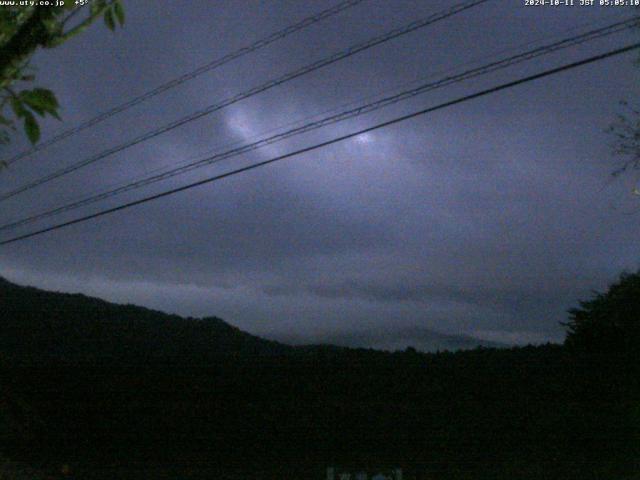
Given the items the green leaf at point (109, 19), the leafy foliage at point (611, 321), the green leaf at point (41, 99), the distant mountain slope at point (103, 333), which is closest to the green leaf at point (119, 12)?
the green leaf at point (109, 19)

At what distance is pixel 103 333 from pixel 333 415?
32.0 feet

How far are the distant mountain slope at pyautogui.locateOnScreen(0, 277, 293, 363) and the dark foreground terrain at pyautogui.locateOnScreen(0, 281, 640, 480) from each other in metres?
3.05

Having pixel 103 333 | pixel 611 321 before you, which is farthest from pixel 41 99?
pixel 103 333

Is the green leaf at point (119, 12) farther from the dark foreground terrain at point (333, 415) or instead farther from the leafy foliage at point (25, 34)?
the dark foreground terrain at point (333, 415)

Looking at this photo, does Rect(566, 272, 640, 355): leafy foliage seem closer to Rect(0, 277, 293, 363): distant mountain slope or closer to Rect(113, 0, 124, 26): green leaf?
Rect(0, 277, 293, 363): distant mountain slope

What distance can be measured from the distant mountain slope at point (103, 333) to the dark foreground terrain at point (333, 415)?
305cm

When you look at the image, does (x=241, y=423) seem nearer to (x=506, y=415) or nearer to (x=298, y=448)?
(x=298, y=448)

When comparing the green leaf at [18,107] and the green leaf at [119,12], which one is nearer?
the green leaf at [18,107]

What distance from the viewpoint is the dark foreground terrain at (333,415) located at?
9.66 metres

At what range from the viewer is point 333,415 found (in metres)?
10.8

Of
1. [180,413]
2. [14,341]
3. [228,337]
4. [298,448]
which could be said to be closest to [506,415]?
[298,448]

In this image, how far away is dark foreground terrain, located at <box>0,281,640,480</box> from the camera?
380 inches

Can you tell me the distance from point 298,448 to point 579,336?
16.4 ft

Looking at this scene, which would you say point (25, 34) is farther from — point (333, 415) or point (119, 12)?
point (333, 415)
